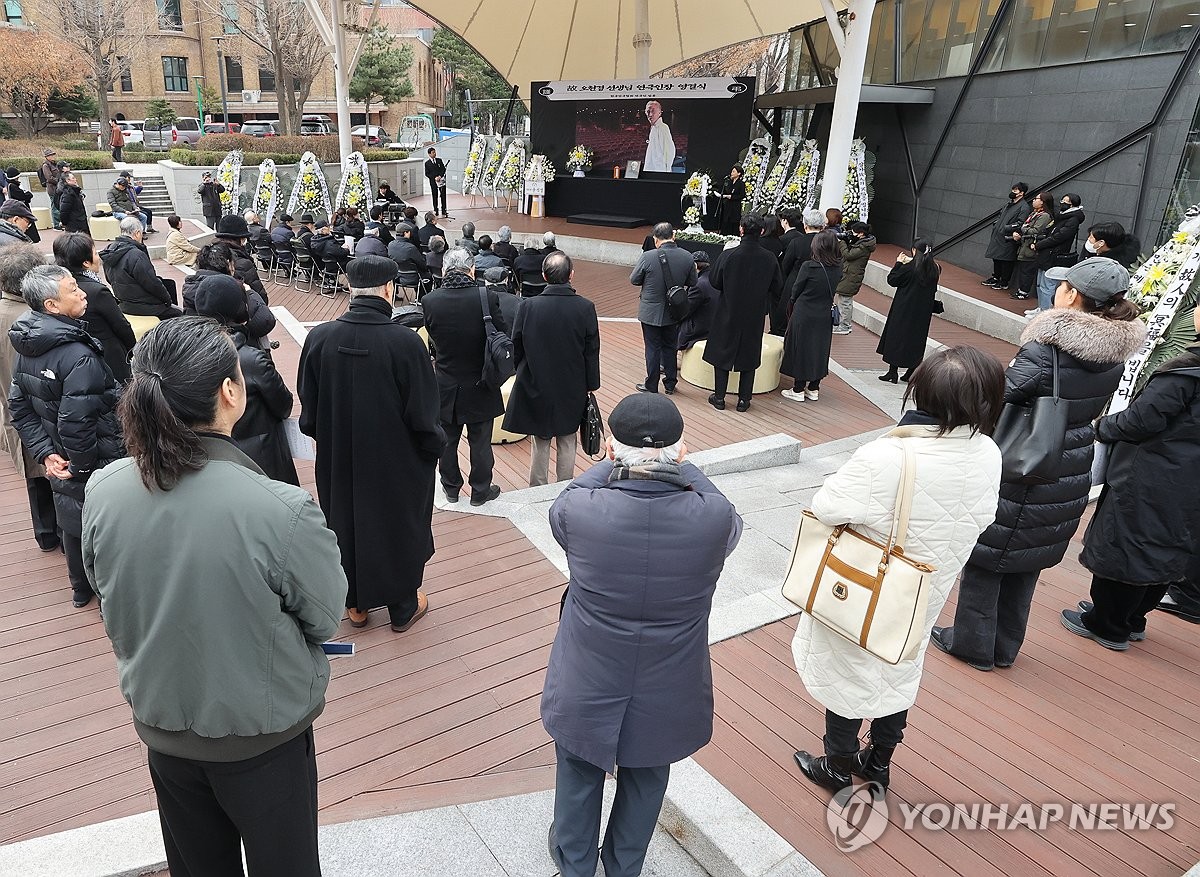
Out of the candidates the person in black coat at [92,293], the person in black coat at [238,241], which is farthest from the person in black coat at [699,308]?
the person in black coat at [92,293]

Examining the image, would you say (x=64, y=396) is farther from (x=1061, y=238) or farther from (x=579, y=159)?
(x=579, y=159)

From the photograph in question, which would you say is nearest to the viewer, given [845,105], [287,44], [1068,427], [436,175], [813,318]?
[1068,427]

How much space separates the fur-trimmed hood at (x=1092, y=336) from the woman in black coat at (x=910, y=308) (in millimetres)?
4869

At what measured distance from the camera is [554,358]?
15.3ft

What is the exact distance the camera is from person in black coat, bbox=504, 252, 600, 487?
458cm

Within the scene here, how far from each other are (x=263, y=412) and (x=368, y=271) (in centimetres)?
86

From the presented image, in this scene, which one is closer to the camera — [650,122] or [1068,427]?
[1068,427]

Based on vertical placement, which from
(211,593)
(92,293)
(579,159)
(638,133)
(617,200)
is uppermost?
(638,133)

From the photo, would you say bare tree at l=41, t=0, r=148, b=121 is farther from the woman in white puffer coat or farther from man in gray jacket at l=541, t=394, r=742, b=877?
the woman in white puffer coat

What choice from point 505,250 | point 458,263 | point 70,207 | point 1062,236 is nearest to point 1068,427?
point 458,263

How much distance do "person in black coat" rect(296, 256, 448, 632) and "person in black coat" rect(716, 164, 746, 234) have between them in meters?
12.6

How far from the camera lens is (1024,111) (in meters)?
11.3

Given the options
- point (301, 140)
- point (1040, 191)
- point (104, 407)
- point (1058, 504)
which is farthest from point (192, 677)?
point (301, 140)

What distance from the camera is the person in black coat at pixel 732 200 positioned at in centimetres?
1459
